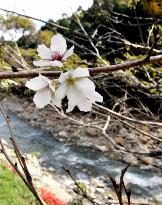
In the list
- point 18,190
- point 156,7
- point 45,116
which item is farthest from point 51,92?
point 45,116

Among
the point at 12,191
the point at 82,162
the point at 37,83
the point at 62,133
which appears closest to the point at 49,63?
the point at 37,83

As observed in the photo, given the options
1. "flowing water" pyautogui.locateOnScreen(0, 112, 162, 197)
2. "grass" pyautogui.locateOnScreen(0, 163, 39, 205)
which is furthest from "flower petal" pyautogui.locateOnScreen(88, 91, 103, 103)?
"flowing water" pyautogui.locateOnScreen(0, 112, 162, 197)

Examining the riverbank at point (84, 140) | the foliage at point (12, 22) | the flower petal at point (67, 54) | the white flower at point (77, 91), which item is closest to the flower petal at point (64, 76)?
the white flower at point (77, 91)

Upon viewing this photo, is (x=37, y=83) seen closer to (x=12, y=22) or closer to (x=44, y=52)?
(x=44, y=52)

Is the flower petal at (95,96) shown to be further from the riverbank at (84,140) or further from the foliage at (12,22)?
the foliage at (12,22)

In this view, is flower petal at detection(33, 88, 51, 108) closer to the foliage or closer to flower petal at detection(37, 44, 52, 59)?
flower petal at detection(37, 44, 52, 59)
